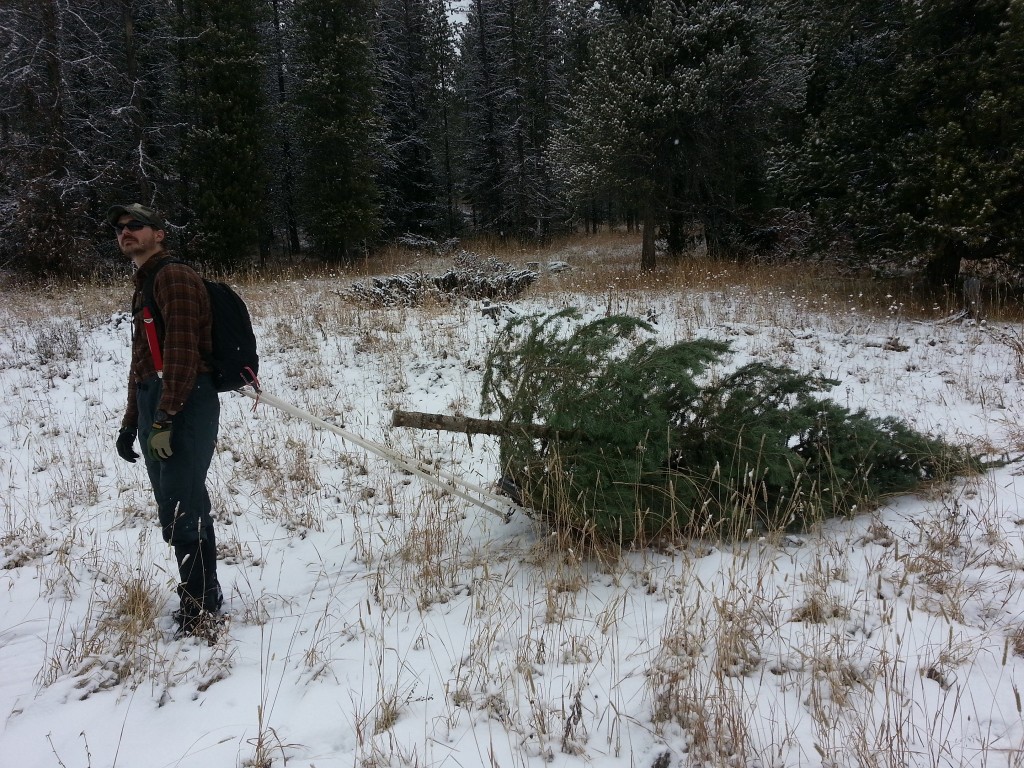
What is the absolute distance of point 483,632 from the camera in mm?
2988

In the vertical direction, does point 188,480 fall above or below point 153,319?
below

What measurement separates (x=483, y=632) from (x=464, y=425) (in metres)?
1.28

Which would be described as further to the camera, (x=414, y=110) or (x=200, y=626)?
(x=414, y=110)

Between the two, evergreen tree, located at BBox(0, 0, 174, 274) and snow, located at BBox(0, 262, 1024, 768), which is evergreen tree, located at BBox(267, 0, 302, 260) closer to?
evergreen tree, located at BBox(0, 0, 174, 274)

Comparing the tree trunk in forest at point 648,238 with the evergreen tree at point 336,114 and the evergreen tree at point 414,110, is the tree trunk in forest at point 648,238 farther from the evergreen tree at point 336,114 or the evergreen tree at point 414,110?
the evergreen tree at point 414,110

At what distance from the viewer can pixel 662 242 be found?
2083cm

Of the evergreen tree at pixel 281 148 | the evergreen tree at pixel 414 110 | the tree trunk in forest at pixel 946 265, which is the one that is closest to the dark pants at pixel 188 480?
the tree trunk in forest at pixel 946 265

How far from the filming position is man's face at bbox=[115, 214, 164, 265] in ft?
9.91

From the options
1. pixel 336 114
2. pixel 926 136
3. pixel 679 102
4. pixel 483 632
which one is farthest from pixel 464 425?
pixel 336 114

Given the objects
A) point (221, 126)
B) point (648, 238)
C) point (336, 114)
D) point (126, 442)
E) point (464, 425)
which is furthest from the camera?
point (336, 114)

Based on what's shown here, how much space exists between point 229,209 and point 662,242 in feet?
48.7

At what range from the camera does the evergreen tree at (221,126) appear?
17.4 meters

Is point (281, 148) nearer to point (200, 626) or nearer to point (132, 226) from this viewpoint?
point (132, 226)

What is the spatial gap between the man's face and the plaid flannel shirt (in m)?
0.05
